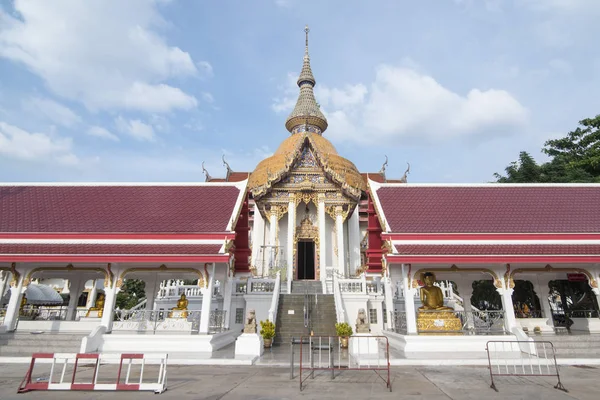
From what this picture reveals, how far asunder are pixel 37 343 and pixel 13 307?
1797 mm

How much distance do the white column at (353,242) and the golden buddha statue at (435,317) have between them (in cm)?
886

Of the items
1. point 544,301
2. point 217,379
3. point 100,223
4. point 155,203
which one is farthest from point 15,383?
point 544,301

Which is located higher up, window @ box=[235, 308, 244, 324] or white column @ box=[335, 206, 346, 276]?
white column @ box=[335, 206, 346, 276]

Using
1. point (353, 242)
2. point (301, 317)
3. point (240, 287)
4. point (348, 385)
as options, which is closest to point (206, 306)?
point (301, 317)

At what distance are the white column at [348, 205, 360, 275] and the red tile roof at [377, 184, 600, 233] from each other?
7.01 meters

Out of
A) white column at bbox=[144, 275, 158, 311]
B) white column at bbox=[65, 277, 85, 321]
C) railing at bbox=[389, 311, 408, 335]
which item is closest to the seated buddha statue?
railing at bbox=[389, 311, 408, 335]

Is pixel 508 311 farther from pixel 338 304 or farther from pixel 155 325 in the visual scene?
pixel 155 325

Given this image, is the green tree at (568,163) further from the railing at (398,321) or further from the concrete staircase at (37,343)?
the concrete staircase at (37,343)

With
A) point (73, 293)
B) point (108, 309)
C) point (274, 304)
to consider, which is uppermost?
point (73, 293)

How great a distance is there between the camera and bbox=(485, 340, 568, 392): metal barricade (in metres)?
6.35

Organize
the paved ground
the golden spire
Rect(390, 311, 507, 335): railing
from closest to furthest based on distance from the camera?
the paved ground → Rect(390, 311, 507, 335): railing → the golden spire

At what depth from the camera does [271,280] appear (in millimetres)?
13625

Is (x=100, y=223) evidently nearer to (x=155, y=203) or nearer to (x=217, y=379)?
(x=155, y=203)

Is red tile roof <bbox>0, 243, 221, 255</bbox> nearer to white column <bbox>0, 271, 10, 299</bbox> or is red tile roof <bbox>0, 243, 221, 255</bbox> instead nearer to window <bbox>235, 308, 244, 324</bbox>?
white column <bbox>0, 271, 10, 299</bbox>
